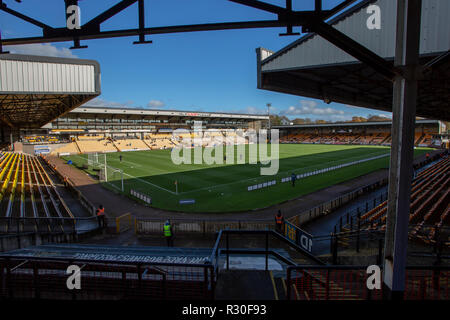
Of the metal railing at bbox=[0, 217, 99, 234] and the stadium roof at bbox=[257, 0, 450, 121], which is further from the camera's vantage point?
the metal railing at bbox=[0, 217, 99, 234]

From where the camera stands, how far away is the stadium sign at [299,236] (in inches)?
411

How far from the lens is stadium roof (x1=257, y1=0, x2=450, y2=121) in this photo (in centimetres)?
532

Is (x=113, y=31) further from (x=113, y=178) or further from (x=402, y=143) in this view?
(x=113, y=178)

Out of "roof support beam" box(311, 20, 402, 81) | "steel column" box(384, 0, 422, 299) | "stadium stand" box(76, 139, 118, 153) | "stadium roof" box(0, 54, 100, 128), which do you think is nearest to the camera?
"steel column" box(384, 0, 422, 299)

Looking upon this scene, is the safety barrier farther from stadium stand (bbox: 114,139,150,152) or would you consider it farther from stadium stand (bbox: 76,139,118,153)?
stadium stand (bbox: 114,139,150,152)

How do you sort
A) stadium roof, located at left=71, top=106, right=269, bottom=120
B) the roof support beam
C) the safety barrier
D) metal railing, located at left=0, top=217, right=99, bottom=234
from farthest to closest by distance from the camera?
stadium roof, located at left=71, top=106, right=269, bottom=120
the safety barrier
metal railing, located at left=0, top=217, right=99, bottom=234
the roof support beam

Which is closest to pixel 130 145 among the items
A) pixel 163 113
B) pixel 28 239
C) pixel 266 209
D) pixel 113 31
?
pixel 163 113

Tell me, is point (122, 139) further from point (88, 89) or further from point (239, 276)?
point (239, 276)

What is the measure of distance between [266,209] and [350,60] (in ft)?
40.8

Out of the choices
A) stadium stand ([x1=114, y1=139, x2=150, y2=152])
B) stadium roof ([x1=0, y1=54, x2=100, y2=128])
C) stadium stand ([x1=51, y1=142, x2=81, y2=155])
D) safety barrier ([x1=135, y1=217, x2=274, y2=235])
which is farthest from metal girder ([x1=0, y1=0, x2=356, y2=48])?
stadium stand ([x1=114, y1=139, x2=150, y2=152])

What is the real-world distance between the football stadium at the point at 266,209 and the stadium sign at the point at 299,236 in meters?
0.08

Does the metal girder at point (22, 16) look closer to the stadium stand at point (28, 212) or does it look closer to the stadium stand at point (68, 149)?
the stadium stand at point (28, 212)

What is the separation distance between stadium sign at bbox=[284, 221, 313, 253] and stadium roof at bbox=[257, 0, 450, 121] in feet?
19.0

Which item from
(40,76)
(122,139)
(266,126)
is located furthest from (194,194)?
(266,126)
